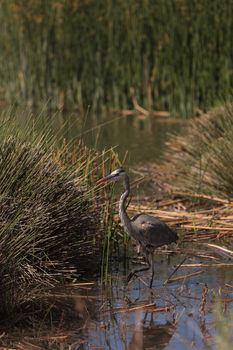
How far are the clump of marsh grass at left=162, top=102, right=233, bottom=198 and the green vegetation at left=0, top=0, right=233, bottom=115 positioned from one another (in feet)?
17.0

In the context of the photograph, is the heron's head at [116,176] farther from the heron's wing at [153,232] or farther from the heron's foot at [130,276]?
the heron's foot at [130,276]

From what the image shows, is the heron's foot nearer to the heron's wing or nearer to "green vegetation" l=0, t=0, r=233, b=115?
the heron's wing

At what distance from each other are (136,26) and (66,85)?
65.2 inches

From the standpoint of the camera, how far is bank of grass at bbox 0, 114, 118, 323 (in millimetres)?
7594

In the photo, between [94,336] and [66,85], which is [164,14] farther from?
[94,336]

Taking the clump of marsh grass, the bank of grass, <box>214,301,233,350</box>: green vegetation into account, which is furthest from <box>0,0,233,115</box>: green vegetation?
<box>214,301,233,350</box>: green vegetation

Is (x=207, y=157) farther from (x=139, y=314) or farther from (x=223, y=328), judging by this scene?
(x=223, y=328)

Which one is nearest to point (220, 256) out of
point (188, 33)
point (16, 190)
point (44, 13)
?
point (16, 190)

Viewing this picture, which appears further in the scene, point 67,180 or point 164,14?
point 164,14

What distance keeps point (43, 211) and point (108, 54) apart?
11672 mm

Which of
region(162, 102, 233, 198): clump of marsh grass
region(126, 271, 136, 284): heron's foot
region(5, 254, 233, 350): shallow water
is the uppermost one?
region(5, 254, 233, 350): shallow water

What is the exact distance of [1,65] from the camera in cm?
1964

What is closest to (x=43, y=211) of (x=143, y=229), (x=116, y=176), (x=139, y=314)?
(x=116, y=176)

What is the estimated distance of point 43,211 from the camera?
7844 mm
